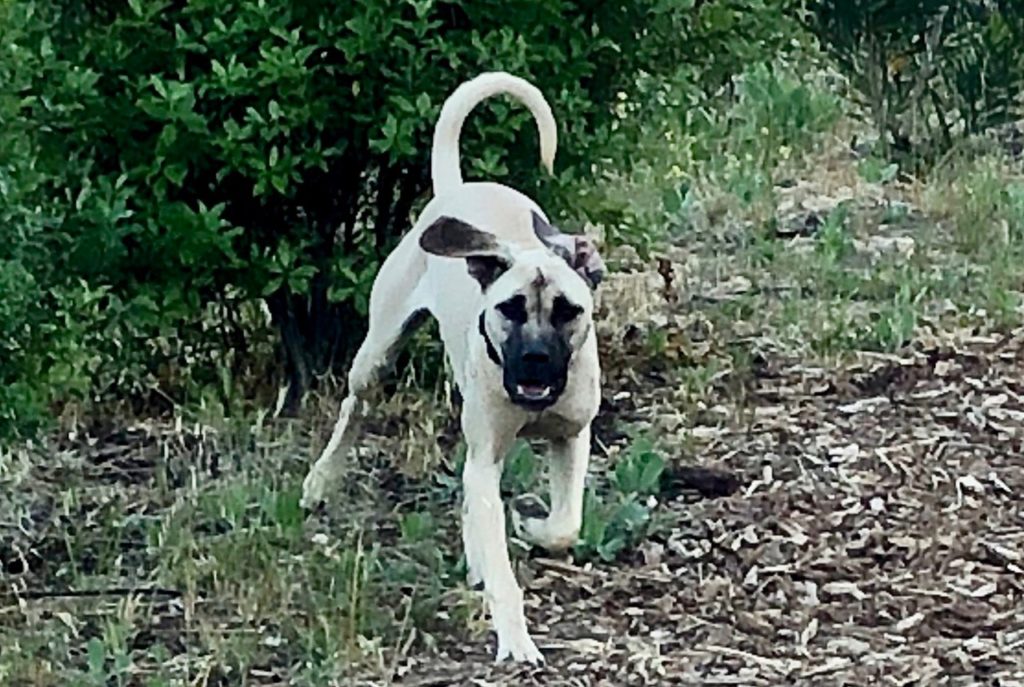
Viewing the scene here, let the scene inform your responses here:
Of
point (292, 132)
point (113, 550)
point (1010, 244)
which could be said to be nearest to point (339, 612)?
point (113, 550)

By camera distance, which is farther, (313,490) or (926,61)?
(926,61)

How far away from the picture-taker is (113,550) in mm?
5570

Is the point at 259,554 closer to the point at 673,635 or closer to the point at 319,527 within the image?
the point at 319,527

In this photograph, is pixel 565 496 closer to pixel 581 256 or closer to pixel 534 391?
pixel 534 391

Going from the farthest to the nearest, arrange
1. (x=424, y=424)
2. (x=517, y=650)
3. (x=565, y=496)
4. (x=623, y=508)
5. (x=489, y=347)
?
(x=424, y=424), (x=623, y=508), (x=565, y=496), (x=489, y=347), (x=517, y=650)

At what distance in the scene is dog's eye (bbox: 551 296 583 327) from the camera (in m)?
4.81

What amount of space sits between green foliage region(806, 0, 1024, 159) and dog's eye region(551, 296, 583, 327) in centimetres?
508

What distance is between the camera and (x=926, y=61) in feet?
33.4

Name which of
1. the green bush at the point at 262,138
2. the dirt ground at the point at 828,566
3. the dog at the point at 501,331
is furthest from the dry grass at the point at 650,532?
the green bush at the point at 262,138

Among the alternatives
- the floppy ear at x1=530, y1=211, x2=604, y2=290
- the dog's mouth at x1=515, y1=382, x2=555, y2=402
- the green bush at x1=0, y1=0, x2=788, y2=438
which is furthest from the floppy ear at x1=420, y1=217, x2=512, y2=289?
the green bush at x1=0, y1=0, x2=788, y2=438

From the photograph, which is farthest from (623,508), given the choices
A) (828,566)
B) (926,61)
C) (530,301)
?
(926,61)

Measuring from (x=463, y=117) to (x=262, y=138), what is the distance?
0.67 m

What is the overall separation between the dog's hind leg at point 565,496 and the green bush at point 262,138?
1.27 m

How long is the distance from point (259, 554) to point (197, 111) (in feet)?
4.85
